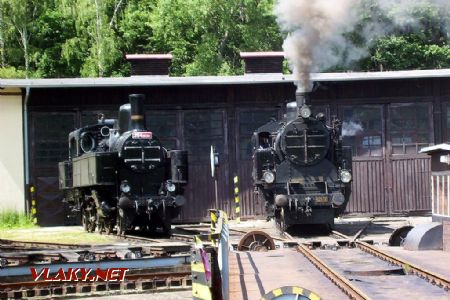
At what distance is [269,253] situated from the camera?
12.4 m

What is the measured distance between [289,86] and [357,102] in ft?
6.78

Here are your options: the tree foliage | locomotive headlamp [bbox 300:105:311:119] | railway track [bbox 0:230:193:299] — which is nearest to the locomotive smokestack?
locomotive headlamp [bbox 300:105:311:119]

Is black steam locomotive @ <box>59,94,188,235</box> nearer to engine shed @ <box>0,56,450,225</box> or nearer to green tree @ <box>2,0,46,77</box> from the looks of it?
engine shed @ <box>0,56,450,225</box>

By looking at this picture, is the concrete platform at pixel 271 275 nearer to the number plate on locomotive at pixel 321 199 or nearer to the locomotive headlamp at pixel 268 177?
the number plate on locomotive at pixel 321 199

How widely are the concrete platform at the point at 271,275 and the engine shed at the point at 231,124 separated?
36.3 ft

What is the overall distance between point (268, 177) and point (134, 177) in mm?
3123

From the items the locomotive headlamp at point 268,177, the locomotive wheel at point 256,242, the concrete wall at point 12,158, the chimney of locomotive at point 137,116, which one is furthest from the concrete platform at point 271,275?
the concrete wall at point 12,158

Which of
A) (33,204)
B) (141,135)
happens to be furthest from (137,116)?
(33,204)

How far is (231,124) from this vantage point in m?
23.5

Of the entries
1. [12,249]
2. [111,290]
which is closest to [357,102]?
[12,249]

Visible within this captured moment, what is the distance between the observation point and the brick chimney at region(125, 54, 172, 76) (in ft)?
80.9

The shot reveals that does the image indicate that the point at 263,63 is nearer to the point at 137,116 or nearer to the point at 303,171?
the point at 137,116

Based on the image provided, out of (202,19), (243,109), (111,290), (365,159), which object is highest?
(202,19)

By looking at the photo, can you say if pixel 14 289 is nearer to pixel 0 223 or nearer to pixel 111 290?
pixel 111 290
